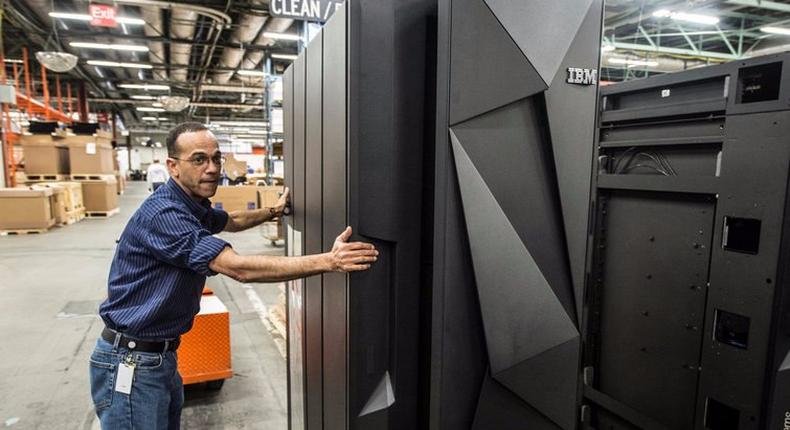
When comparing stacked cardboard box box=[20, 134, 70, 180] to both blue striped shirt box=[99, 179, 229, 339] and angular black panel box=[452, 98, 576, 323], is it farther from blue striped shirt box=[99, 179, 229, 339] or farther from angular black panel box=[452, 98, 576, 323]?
angular black panel box=[452, 98, 576, 323]

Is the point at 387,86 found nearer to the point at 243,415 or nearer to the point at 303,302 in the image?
the point at 303,302

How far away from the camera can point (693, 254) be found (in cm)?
256

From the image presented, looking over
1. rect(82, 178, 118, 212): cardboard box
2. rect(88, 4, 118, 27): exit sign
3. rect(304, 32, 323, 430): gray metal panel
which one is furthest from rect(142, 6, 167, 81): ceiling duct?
rect(304, 32, 323, 430): gray metal panel

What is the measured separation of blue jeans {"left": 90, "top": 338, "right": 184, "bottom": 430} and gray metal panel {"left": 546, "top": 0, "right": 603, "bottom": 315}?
1861mm

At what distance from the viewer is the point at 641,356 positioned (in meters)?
2.91

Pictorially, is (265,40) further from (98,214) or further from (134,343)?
(134,343)

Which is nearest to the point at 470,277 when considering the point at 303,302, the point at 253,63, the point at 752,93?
the point at 303,302

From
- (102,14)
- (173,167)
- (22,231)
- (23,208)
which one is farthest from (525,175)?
(22,231)

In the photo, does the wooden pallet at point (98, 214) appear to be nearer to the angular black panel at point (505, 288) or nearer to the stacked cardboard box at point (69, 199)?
the stacked cardboard box at point (69, 199)

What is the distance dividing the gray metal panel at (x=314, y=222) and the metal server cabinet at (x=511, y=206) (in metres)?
0.59

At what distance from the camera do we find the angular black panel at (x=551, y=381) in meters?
1.40

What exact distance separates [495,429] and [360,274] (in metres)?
0.62

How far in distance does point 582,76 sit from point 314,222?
42.6 inches

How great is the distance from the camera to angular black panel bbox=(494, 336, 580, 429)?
4.59ft
